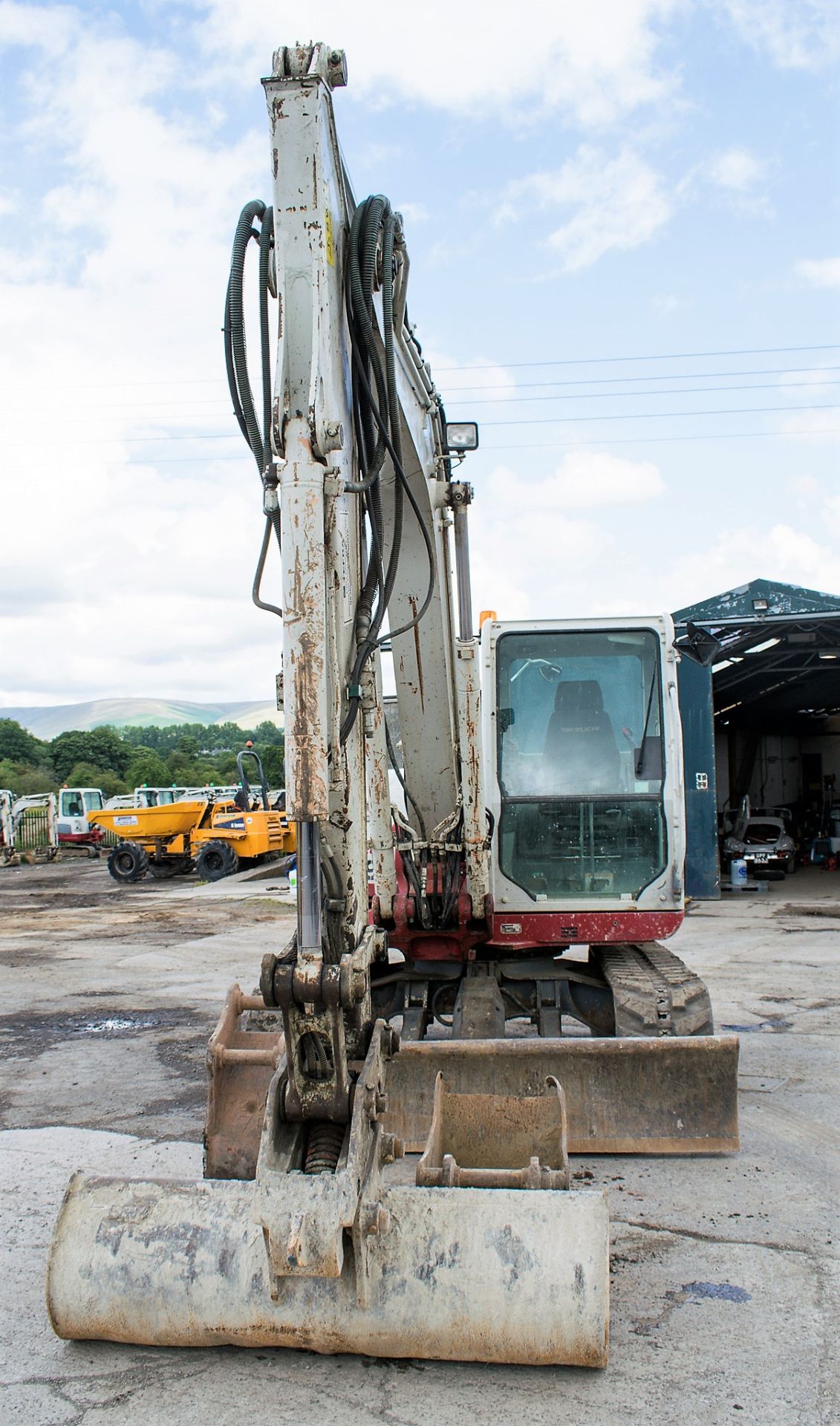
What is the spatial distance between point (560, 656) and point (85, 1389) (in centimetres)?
421

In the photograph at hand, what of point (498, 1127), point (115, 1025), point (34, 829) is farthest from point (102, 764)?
point (498, 1127)

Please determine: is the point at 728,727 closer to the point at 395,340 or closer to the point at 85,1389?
the point at 395,340

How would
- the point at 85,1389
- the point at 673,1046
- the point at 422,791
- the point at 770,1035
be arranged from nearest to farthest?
the point at 85,1389
the point at 673,1046
the point at 422,791
the point at 770,1035

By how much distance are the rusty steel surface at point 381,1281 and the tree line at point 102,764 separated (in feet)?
119

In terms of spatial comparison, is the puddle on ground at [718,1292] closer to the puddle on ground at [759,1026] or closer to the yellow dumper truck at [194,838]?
the puddle on ground at [759,1026]

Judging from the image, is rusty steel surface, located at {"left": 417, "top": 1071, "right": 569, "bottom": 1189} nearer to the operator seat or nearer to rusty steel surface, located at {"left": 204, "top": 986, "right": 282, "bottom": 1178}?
rusty steel surface, located at {"left": 204, "top": 986, "right": 282, "bottom": 1178}

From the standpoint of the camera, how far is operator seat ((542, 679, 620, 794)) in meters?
6.18

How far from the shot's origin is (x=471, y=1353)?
10.4 feet

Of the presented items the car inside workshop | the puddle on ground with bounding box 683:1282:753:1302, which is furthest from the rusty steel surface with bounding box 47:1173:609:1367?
the car inside workshop

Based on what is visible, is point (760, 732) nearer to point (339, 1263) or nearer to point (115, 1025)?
point (115, 1025)

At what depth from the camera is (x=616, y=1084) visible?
4.98 meters

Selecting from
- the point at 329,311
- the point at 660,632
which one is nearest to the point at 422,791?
the point at 660,632

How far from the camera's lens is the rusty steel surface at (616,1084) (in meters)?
4.90

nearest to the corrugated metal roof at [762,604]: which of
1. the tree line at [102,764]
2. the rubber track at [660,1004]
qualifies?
the rubber track at [660,1004]
